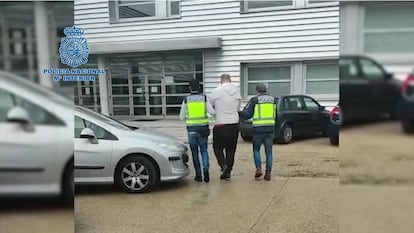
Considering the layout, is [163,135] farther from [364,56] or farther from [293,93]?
[364,56]

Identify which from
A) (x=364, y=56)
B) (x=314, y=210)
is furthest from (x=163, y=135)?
(x=364, y=56)

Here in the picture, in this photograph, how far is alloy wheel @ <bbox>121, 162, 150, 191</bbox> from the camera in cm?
388

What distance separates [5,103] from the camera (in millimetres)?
2580

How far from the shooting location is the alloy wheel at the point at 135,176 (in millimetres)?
A: 3879

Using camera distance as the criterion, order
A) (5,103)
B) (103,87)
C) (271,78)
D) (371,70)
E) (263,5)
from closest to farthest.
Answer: (371,70) → (5,103) → (263,5) → (271,78) → (103,87)

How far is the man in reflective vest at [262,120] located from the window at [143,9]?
3.03ft

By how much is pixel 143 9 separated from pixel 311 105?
1.53 meters

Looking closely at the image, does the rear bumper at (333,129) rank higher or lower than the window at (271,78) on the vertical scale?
lower

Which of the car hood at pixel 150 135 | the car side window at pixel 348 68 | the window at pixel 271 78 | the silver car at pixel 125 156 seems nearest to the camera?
the car side window at pixel 348 68

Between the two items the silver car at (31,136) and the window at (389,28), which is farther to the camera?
the silver car at (31,136)

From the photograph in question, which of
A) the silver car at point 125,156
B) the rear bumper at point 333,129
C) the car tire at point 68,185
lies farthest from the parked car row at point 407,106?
the car tire at point 68,185

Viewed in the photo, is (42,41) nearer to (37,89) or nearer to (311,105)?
(37,89)

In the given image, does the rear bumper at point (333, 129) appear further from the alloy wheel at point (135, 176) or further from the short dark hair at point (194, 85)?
the alloy wheel at point (135, 176)

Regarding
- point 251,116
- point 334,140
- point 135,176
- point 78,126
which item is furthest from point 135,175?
point 334,140
